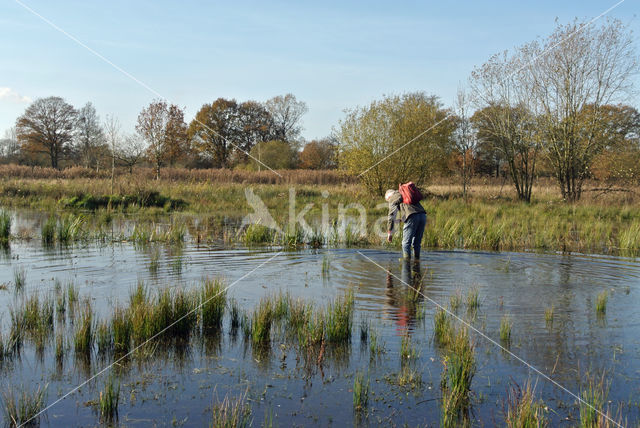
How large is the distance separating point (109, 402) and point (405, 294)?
5.51 m

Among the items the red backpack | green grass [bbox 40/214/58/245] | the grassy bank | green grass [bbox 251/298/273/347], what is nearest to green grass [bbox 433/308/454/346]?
green grass [bbox 251/298/273/347]

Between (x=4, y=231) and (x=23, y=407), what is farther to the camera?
(x=4, y=231)

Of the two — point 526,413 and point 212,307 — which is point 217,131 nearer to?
point 212,307

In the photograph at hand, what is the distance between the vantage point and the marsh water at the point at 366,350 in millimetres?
4961

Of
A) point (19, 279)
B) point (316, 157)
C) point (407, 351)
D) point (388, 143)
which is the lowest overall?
point (407, 351)

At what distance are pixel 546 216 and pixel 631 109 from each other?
376 inches

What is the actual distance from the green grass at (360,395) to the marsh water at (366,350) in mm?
70

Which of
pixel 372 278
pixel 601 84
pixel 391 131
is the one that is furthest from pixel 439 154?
pixel 372 278

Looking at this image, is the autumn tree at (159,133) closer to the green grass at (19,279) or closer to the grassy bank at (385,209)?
the grassy bank at (385,209)

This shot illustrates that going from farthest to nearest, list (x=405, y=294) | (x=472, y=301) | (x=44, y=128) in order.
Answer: (x=44, y=128) → (x=405, y=294) → (x=472, y=301)

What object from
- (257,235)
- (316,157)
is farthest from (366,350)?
(316,157)

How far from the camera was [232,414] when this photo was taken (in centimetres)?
449

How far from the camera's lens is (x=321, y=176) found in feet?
132

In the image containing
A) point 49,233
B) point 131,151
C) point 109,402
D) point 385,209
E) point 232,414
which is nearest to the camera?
point 232,414
